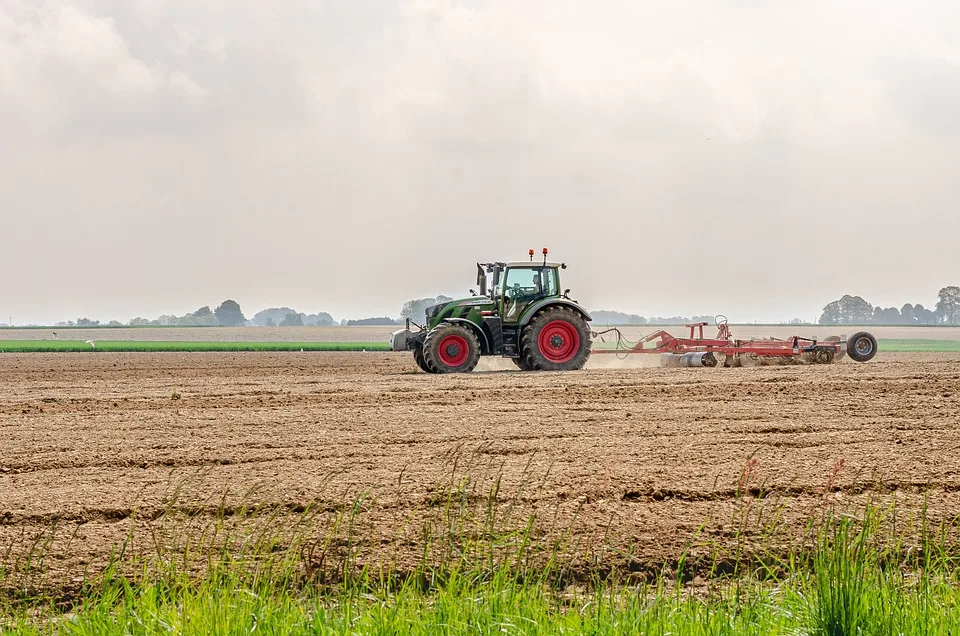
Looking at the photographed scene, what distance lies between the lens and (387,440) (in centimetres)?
982

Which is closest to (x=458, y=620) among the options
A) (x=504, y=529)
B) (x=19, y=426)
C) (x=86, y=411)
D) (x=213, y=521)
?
(x=504, y=529)

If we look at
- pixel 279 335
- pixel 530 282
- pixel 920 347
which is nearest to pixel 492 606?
pixel 530 282

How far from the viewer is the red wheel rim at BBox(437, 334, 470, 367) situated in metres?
19.1

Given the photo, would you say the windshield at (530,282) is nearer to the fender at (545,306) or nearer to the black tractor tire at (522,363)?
the fender at (545,306)

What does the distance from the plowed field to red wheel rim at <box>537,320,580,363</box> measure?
304 centimetres

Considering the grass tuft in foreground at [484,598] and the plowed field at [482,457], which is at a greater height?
the plowed field at [482,457]

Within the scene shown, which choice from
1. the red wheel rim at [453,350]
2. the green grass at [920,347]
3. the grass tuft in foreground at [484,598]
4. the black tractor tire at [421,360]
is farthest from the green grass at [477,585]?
the green grass at [920,347]

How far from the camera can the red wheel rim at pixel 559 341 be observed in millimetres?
19484

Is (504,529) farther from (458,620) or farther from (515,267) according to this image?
(515,267)

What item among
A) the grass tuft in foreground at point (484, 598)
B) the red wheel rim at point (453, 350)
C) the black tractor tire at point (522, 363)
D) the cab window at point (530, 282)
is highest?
the cab window at point (530, 282)

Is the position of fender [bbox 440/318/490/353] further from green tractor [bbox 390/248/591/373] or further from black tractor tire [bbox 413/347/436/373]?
black tractor tire [bbox 413/347/436/373]

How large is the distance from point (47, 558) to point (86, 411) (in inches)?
283

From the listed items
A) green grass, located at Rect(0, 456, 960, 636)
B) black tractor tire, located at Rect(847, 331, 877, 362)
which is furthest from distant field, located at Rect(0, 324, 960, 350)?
green grass, located at Rect(0, 456, 960, 636)

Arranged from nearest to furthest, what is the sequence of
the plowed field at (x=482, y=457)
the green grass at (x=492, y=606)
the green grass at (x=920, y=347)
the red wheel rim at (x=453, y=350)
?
the green grass at (x=492, y=606) → the plowed field at (x=482, y=457) → the red wheel rim at (x=453, y=350) → the green grass at (x=920, y=347)
